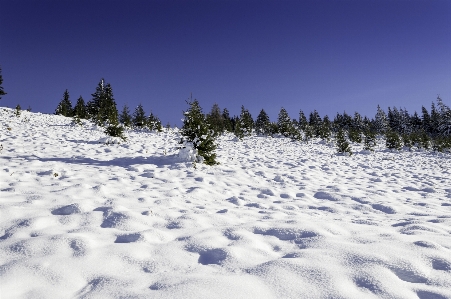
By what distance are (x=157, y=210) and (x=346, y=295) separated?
9.90 ft

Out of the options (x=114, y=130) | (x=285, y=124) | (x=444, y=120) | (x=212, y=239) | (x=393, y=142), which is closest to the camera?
(x=212, y=239)

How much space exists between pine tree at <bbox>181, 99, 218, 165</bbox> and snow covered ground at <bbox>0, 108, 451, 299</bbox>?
2.80 m

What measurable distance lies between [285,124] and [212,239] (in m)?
30.8

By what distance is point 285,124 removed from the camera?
32.1 m

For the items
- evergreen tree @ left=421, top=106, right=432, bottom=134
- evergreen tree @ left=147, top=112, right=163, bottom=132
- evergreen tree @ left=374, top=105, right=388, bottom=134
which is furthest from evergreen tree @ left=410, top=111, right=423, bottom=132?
evergreen tree @ left=147, top=112, right=163, bottom=132

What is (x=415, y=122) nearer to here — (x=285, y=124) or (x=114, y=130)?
(x=285, y=124)

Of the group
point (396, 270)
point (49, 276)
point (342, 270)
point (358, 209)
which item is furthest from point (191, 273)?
point (358, 209)

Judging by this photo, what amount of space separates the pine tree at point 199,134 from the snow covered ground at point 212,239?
9.19 feet

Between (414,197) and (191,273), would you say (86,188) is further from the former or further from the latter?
(414,197)

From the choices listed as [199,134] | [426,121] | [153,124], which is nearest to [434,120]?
[426,121]

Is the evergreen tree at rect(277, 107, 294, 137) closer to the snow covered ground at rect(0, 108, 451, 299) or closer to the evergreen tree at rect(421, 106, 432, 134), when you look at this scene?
the snow covered ground at rect(0, 108, 451, 299)

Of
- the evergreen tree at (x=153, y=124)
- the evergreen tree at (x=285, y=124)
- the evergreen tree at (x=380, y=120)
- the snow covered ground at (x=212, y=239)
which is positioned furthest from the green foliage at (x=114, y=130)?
the evergreen tree at (x=380, y=120)

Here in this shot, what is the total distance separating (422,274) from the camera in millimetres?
1993

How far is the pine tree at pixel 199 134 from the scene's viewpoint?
29.5ft
